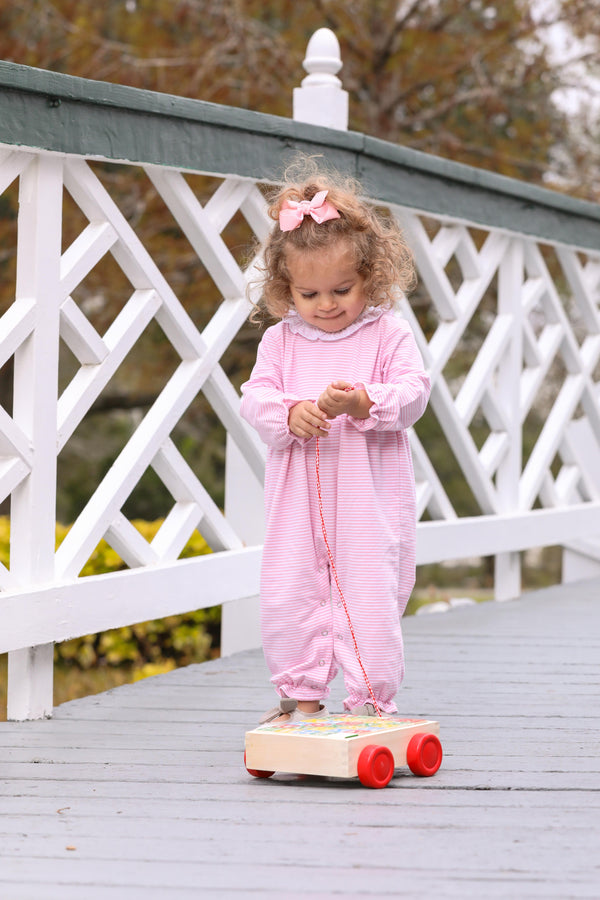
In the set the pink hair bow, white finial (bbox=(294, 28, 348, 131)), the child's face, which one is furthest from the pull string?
white finial (bbox=(294, 28, 348, 131))

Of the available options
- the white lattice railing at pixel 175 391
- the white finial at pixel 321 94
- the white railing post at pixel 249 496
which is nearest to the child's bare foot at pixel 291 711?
the white lattice railing at pixel 175 391

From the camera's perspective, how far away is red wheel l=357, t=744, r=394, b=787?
190cm

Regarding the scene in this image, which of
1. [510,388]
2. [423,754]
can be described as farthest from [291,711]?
[510,388]

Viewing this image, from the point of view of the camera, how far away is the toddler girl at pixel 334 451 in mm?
2197

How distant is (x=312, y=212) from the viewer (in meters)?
2.19

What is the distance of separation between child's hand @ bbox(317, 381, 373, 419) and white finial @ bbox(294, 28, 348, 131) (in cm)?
134

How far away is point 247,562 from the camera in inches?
122

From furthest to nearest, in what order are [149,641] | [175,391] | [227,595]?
[149,641]
[227,595]
[175,391]

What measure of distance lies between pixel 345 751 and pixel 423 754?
14 centimetres

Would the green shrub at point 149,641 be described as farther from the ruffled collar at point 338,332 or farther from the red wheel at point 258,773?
the red wheel at point 258,773

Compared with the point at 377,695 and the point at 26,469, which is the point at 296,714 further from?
the point at 26,469

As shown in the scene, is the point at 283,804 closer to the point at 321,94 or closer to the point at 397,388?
the point at 397,388

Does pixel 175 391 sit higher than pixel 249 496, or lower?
higher

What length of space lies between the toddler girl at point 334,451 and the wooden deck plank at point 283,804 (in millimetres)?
215
